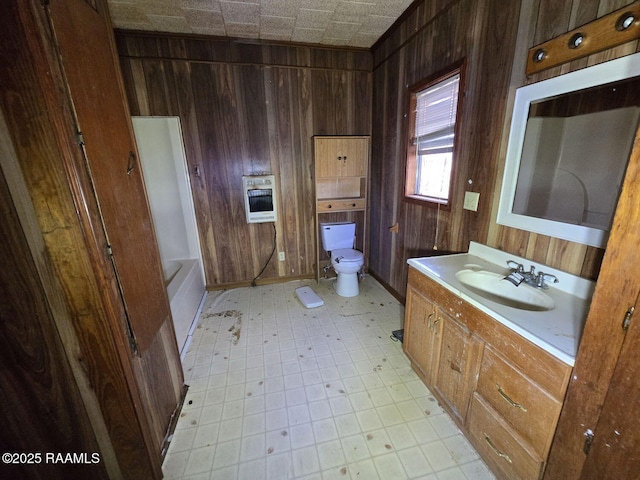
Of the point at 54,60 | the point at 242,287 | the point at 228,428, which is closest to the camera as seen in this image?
the point at 54,60

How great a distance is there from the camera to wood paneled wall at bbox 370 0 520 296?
1548mm

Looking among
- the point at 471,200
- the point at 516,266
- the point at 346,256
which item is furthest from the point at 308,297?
the point at 516,266

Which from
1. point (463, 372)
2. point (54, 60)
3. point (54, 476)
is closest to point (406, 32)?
point (54, 60)

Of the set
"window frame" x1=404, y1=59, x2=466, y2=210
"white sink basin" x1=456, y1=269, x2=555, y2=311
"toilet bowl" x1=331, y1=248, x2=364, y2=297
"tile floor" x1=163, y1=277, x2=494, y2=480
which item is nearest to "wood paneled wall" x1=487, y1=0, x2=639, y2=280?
"white sink basin" x1=456, y1=269, x2=555, y2=311

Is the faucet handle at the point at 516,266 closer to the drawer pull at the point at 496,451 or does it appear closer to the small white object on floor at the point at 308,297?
the drawer pull at the point at 496,451

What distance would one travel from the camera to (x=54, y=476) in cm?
105

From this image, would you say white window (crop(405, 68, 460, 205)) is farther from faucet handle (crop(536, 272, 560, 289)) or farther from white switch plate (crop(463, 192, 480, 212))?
faucet handle (crop(536, 272, 560, 289))

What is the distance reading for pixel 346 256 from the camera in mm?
2934

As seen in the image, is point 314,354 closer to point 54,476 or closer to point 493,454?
point 493,454

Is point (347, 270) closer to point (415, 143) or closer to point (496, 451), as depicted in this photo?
point (415, 143)

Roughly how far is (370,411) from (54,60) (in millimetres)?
2115

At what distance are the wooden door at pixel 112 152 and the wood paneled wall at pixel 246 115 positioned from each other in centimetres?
155

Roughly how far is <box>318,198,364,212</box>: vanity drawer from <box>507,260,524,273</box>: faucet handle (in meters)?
1.85

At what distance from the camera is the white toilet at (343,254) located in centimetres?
285
